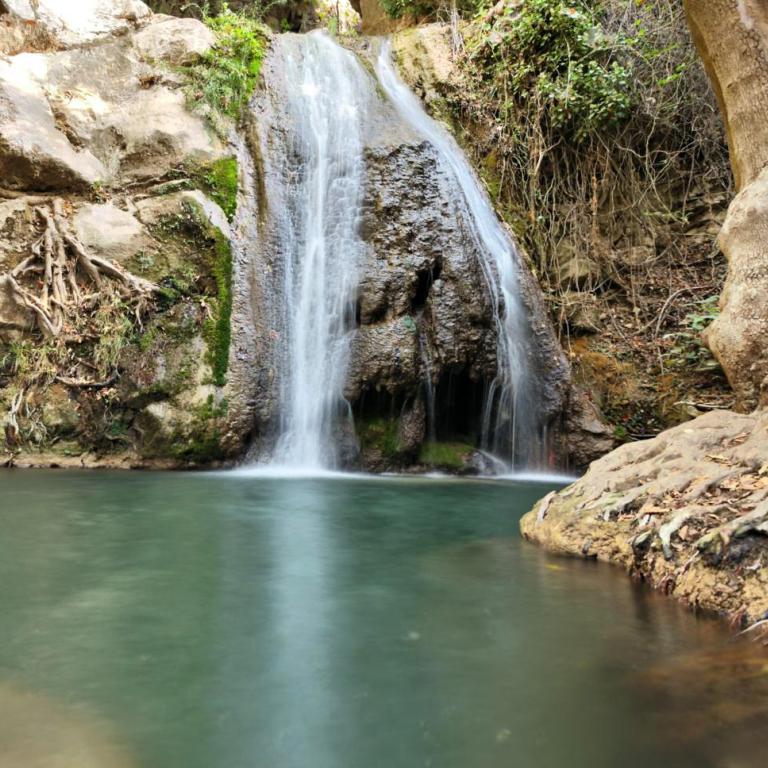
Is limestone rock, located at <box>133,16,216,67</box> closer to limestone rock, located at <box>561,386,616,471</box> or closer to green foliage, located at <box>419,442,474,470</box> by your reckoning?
green foliage, located at <box>419,442,474,470</box>

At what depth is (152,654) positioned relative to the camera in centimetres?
222

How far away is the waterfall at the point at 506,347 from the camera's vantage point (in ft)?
25.8

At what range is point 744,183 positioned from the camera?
4.88 m

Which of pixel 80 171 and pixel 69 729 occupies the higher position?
pixel 80 171

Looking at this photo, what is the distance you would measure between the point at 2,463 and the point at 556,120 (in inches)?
324

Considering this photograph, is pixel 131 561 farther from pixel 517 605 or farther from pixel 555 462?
pixel 555 462

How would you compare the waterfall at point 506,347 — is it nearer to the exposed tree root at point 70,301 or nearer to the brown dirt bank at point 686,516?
the brown dirt bank at point 686,516

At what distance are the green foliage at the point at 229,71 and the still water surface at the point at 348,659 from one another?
6.39 m

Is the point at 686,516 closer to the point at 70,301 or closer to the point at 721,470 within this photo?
the point at 721,470

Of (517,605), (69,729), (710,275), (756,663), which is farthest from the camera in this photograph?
(710,275)

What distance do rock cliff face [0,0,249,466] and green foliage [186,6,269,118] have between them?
1.08ft

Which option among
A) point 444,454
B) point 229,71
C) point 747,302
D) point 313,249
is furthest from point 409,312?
point 229,71

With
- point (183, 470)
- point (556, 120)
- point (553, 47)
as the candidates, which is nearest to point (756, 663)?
point (183, 470)

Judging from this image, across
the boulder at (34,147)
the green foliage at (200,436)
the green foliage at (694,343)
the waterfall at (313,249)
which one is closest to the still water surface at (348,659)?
the green foliage at (200,436)
